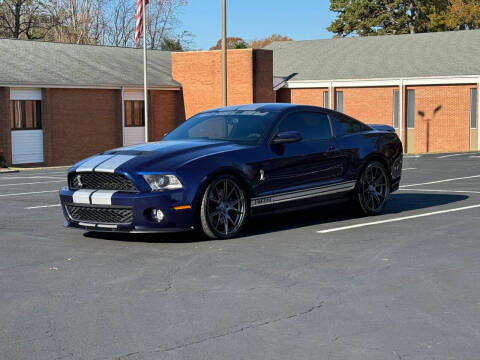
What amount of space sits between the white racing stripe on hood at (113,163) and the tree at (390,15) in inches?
2150

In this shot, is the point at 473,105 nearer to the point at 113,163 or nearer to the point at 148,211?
the point at 113,163

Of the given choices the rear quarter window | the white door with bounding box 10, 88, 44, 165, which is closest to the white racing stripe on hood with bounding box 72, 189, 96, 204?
the rear quarter window

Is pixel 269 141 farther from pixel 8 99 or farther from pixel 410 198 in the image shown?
pixel 8 99

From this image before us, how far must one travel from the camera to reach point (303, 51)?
49.9m

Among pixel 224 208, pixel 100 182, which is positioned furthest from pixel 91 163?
pixel 224 208

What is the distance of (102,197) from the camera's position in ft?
29.5

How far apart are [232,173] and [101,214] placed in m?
1.56

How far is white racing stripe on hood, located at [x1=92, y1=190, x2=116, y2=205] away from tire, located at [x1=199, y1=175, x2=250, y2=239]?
1.02m

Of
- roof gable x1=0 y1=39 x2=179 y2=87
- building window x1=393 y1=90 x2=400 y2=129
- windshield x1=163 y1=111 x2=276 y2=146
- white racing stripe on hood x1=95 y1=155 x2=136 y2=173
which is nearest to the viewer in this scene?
white racing stripe on hood x1=95 y1=155 x2=136 y2=173

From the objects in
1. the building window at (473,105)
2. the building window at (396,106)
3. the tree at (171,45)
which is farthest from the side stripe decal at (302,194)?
the tree at (171,45)

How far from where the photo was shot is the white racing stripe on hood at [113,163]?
901 cm

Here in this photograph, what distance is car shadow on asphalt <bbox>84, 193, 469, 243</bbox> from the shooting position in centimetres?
954

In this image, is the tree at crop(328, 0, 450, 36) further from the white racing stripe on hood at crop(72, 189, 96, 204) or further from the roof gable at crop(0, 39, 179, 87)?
the white racing stripe on hood at crop(72, 189, 96, 204)

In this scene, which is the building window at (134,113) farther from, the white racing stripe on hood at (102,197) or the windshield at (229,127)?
the white racing stripe on hood at (102,197)
